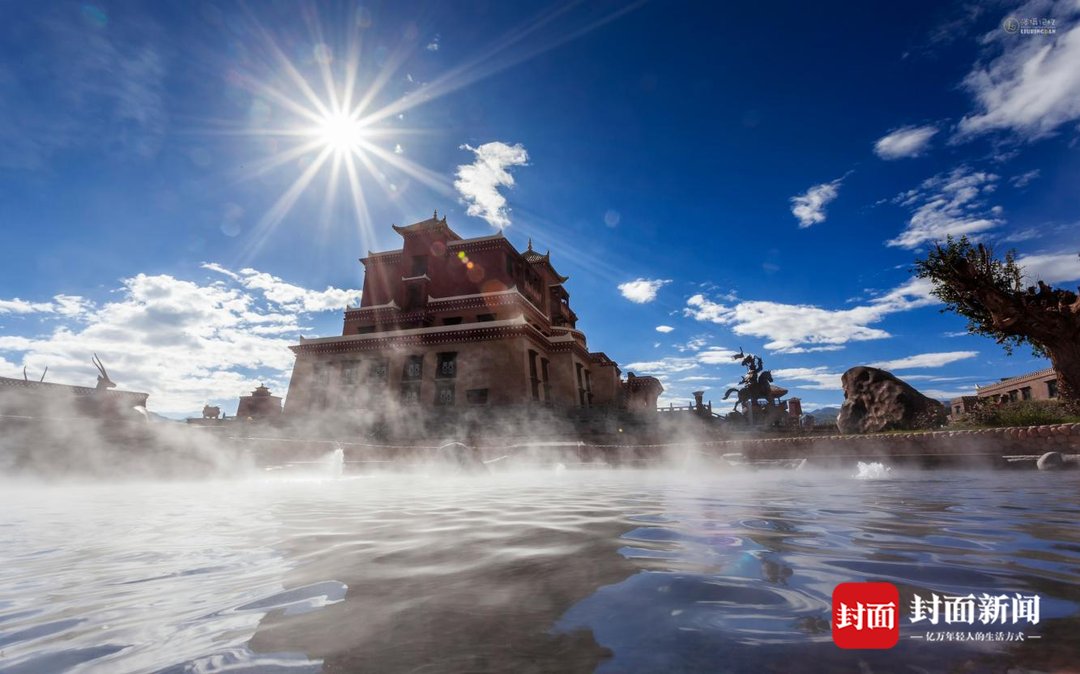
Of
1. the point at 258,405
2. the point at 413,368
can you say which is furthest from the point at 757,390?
the point at 258,405

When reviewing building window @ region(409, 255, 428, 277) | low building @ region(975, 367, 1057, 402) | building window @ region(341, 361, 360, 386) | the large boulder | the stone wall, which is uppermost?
building window @ region(409, 255, 428, 277)

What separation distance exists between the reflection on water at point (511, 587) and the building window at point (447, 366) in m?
23.8

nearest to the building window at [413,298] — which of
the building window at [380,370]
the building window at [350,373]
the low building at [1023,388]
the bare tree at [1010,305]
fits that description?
the building window at [380,370]

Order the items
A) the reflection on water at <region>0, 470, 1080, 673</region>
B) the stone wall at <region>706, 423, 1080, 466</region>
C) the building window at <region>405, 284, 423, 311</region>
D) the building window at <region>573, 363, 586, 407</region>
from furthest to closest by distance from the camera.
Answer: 1. the building window at <region>405, 284, 423, 311</region>
2. the building window at <region>573, 363, 586, 407</region>
3. the stone wall at <region>706, 423, 1080, 466</region>
4. the reflection on water at <region>0, 470, 1080, 673</region>

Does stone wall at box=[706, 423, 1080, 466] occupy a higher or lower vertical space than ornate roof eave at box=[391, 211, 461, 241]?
lower

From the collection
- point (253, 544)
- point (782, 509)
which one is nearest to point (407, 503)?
point (253, 544)

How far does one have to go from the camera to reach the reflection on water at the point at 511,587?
981 mm

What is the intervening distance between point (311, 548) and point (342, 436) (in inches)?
952

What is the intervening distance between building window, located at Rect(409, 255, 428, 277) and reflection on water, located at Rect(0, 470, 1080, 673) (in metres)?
30.7

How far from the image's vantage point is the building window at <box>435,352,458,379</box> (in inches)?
1073

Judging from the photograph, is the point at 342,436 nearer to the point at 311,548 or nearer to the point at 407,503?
the point at 407,503

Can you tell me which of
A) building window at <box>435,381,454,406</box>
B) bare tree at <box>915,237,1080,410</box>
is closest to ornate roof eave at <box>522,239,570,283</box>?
building window at <box>435,381,454,406</box>

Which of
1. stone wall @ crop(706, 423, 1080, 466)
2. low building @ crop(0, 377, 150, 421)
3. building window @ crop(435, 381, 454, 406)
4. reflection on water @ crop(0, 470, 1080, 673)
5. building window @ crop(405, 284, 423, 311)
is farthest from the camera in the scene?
building window @ crop(405, 284, 423, 311)

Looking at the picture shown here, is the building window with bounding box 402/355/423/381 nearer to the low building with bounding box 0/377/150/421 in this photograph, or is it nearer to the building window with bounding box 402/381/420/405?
the building window with bounding box 402/381/420/405
